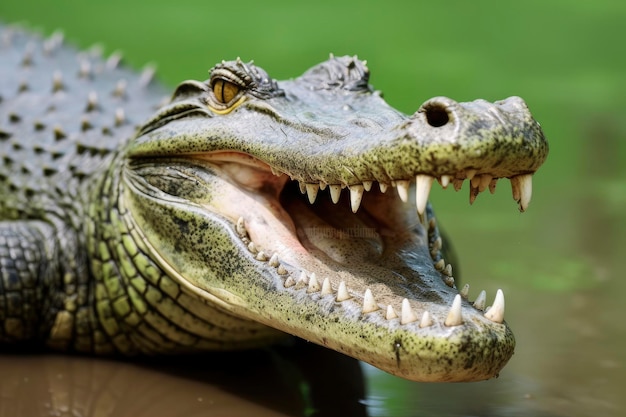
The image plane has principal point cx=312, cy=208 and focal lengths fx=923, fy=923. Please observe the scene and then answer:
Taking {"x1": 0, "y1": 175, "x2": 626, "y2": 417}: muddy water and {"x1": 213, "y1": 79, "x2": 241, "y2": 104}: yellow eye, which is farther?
{"x1": 213, "y1": 79, "x2": 241, "y2": 104}: yellow eye

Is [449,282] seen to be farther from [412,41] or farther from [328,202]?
[412,41]

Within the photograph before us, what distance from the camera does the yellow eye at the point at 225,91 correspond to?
3.42 meters

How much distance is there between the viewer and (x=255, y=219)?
3.22 meters

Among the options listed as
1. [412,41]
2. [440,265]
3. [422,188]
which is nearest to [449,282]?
[440,265]

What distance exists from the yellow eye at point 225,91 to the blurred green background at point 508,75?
5.18 feet

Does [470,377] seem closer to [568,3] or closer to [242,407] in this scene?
[242,407]

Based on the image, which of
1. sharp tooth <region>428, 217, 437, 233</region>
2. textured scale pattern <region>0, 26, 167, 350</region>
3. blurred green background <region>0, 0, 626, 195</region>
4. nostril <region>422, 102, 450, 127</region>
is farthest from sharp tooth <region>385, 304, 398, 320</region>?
blurred green background <region>0, 0, 626, 195</region>

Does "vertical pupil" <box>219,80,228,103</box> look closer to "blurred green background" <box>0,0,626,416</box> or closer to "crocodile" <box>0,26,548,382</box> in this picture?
"crocodile" <box>0,26,548,382</box>

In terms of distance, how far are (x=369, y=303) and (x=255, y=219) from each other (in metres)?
0.68

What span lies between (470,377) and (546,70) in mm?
9006

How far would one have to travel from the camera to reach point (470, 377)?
2.60m

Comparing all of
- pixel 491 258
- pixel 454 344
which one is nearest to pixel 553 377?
pixel 454 344

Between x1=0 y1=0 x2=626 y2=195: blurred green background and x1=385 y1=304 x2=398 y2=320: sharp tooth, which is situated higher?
x1=0 y1=0 x2=626 y2=195: blurred green background

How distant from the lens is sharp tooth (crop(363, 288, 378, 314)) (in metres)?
2.69
